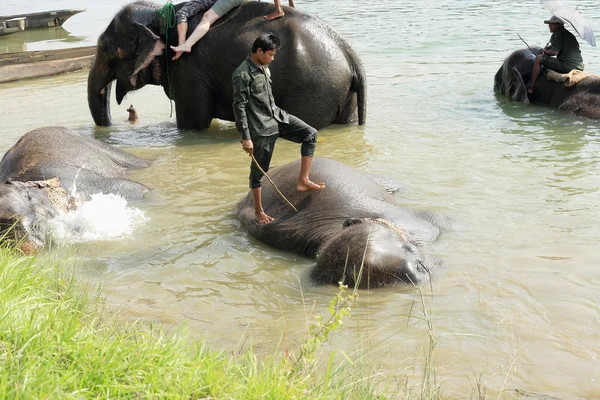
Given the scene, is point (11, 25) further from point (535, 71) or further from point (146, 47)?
point (535, 71)

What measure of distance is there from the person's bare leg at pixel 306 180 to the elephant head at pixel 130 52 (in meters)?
3.98

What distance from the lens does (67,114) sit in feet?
35.6

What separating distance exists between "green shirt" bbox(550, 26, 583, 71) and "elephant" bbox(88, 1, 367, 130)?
8.93 ft

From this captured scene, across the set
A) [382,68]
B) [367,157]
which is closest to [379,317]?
[367,157]

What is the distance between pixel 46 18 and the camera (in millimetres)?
20188

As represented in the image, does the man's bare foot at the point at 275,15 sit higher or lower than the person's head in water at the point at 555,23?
higher

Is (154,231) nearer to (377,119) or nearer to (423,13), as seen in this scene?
(377,119)

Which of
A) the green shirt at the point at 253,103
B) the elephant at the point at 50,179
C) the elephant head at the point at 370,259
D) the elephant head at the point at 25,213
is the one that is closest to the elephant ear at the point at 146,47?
the elephant at the point at 50,179

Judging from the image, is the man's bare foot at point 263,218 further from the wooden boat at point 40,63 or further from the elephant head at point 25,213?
the wooden boat at point 40,63

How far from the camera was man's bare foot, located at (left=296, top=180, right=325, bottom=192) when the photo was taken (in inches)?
226

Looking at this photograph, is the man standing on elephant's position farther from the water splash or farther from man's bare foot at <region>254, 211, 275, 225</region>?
the water splash

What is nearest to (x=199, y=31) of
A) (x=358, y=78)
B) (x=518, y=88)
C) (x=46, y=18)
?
(x=358, y=78)

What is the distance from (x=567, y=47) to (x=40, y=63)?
8629mm

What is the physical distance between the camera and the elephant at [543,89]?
369 inches
